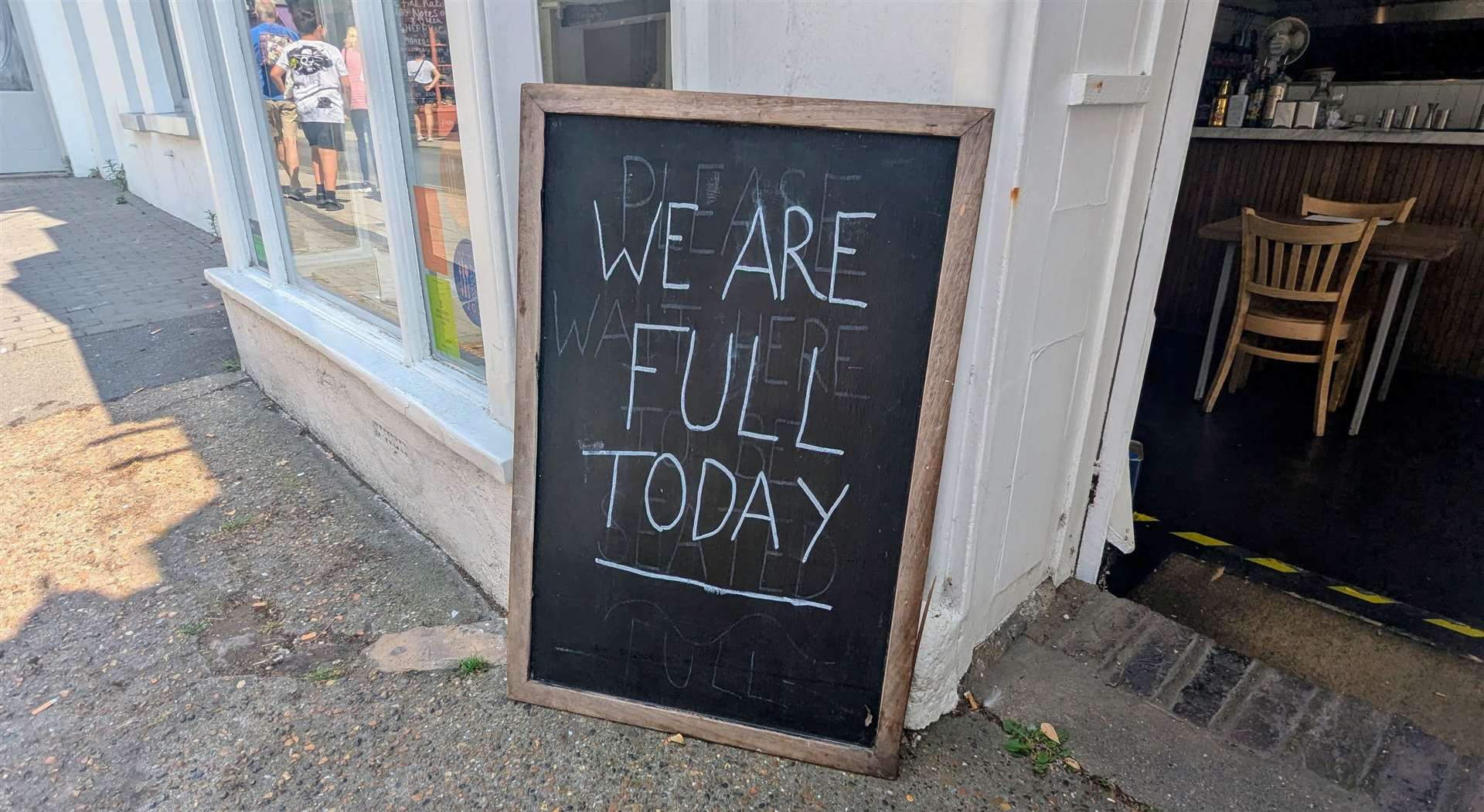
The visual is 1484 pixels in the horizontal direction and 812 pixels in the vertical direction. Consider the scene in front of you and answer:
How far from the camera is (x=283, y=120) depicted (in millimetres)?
3775

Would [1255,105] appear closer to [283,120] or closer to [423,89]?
[423,89]

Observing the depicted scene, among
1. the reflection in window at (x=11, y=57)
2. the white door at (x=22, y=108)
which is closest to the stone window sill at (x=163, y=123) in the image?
the white door at (x=22, y=108)

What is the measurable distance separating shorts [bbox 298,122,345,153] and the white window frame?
429 millimetres

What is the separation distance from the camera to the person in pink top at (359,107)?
3.09 meters

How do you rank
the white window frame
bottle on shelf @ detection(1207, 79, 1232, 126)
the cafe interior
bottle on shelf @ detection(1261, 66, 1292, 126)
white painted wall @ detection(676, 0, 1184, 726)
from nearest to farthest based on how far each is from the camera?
white painted wall @ detection(676, 0, 1184, 726)
the white window frame
the cafe interior
bottle on shelf @ detection(1261, 66, 1292, 126)
bottle on shelf @ detection(1207, 79, 1232, 126)

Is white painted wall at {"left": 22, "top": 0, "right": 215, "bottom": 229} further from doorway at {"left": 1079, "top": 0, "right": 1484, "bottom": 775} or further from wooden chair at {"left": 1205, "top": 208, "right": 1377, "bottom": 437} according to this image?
wooden chair at {"left": 1205, "top": 208, "right": 1377, "bottom": 437}

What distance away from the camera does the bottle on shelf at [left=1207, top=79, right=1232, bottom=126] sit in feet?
19.4

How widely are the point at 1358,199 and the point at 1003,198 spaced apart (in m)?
4.89

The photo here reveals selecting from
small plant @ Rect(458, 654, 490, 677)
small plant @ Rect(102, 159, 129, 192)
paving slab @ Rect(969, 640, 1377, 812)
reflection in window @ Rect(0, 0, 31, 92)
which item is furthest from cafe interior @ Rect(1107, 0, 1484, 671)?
reflection in window @ Rect(0, 0, 31, 92)

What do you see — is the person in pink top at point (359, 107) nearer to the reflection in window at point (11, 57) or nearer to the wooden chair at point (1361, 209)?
the wooden chair at point (1361, 209)

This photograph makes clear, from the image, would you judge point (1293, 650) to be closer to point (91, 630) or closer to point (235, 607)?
point (235, 607)

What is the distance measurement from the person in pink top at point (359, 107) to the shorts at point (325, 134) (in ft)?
0.48

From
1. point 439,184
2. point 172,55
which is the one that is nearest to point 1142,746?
point 439,184

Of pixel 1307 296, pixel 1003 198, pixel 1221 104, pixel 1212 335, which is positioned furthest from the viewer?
pixel 1221 104
